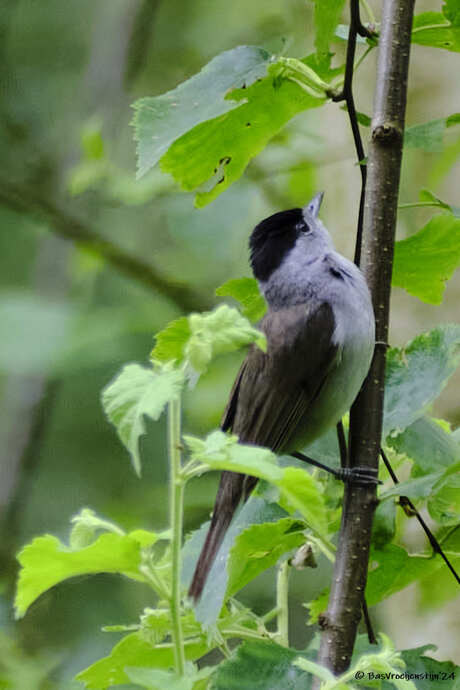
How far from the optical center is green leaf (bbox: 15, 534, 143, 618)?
1.13 metres

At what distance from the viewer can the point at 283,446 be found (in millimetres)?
2213

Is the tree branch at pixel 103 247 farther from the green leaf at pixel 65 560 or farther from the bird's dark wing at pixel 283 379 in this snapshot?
the green leaf at pixel 65 560

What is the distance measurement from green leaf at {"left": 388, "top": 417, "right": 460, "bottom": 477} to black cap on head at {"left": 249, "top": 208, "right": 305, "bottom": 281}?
1.07 metres

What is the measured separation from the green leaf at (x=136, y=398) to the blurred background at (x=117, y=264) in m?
1.72

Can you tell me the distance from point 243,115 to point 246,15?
4199 millimetres

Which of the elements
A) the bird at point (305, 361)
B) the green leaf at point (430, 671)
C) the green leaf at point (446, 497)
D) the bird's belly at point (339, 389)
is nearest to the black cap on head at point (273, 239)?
the bird at point (305, 361)

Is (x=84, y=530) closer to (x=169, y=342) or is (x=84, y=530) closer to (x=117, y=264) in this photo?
(x=169, y=342)

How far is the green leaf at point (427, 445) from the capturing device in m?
1.61

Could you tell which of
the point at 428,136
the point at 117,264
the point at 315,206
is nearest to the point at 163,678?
the point at 428,136

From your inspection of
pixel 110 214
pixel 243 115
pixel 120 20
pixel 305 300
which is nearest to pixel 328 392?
pixel 305 300

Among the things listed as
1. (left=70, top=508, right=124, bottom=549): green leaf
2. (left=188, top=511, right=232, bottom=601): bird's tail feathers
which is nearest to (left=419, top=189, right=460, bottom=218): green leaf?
(left=188, top=511, right=232, bottom=601): bird's tail feathers

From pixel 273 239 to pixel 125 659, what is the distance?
1.46 meters

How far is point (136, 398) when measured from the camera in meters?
1.05

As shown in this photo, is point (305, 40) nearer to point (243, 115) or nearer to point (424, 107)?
point (424, 107)
